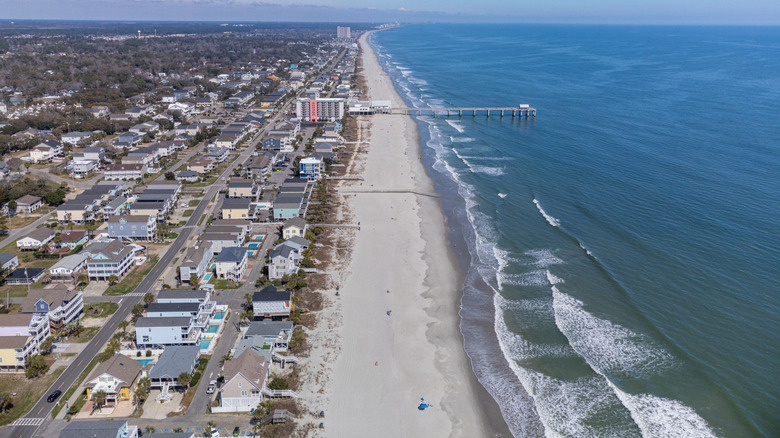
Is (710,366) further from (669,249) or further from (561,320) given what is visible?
(669,249)

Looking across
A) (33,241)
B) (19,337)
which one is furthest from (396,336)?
(33,241)

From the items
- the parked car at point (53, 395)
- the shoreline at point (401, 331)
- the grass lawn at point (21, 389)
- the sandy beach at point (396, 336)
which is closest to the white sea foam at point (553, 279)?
the shoreline at point (401, 331)

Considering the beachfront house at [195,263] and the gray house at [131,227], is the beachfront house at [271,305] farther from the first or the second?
the gray house at [131,227]

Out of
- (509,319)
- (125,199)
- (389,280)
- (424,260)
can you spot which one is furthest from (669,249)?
(125,199)

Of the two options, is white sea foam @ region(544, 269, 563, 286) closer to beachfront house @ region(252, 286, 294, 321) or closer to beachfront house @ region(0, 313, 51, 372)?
beachfront house @ region(252, 286, 294, 321)

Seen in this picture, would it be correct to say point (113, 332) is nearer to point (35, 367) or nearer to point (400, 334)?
point (35, 367)

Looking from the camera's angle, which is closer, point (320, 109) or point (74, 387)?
point (74, 387)

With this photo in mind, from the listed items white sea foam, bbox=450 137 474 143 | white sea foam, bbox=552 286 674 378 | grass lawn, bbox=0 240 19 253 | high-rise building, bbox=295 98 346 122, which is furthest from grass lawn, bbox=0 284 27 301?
high-rise building, bbox=295 98 346 122
